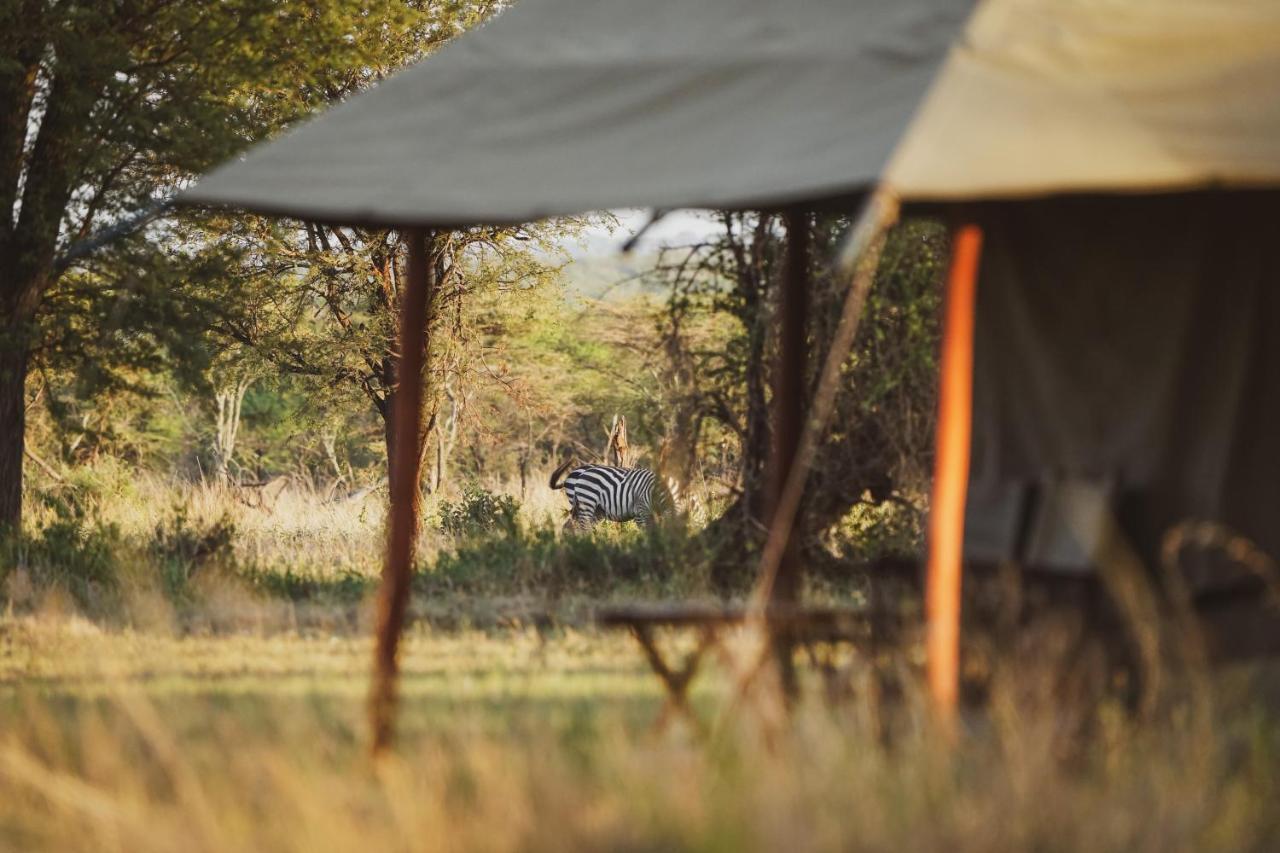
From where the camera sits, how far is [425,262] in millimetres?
6168

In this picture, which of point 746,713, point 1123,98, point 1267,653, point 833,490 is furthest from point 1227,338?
point 833,490

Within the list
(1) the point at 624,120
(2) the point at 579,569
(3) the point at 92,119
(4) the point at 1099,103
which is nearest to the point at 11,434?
(3) the point at 92,119

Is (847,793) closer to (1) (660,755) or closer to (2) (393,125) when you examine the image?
(1) (660,755)

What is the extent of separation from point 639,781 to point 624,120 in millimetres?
2341

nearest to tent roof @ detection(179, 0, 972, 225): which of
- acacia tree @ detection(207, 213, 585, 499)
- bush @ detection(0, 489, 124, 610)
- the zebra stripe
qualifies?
bush @ detection(0, 489, 124, 610)

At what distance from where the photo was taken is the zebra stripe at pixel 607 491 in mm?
19625

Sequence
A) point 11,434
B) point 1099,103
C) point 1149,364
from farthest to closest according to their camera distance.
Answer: point 11,434, point 1149,364, point 1099,103

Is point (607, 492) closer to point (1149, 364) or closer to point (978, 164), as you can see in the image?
point (1149, 364)

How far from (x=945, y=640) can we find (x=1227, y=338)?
6.37ft

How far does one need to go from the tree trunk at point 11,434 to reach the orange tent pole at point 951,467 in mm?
9418

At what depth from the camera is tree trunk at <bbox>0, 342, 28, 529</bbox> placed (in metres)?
13.1

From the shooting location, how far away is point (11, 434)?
1345cm

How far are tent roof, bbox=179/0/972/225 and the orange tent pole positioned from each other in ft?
1.30

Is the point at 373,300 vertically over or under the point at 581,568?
over
